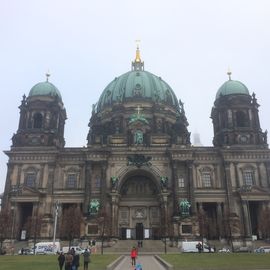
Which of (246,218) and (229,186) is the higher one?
(229,186)

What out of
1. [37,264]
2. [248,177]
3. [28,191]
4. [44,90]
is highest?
[44,90]

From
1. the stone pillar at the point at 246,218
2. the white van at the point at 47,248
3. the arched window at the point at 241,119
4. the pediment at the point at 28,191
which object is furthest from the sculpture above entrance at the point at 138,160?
the white van at the point at 47,248

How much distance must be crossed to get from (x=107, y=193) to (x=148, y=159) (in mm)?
9234

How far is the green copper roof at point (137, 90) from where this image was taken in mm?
79312

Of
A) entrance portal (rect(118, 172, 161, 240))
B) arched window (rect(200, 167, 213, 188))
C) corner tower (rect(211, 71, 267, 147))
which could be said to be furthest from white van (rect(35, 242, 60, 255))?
corner tower (rect(211, 71, 267, 147))

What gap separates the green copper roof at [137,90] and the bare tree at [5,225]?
33583mm

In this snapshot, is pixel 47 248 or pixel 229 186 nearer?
pixel 47 248

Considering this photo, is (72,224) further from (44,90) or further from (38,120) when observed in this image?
(44,90)

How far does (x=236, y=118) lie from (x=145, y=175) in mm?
19858

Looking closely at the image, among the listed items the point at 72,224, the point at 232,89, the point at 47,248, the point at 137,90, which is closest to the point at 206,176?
the point at 232,89

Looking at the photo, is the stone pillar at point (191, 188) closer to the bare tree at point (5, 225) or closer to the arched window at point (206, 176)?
the arched window at point (206, 176)

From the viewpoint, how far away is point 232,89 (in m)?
70.1

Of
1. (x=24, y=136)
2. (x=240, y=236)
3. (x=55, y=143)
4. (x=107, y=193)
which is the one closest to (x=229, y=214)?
(x=240, y=236)

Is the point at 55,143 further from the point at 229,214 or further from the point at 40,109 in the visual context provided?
the point at 229,214
